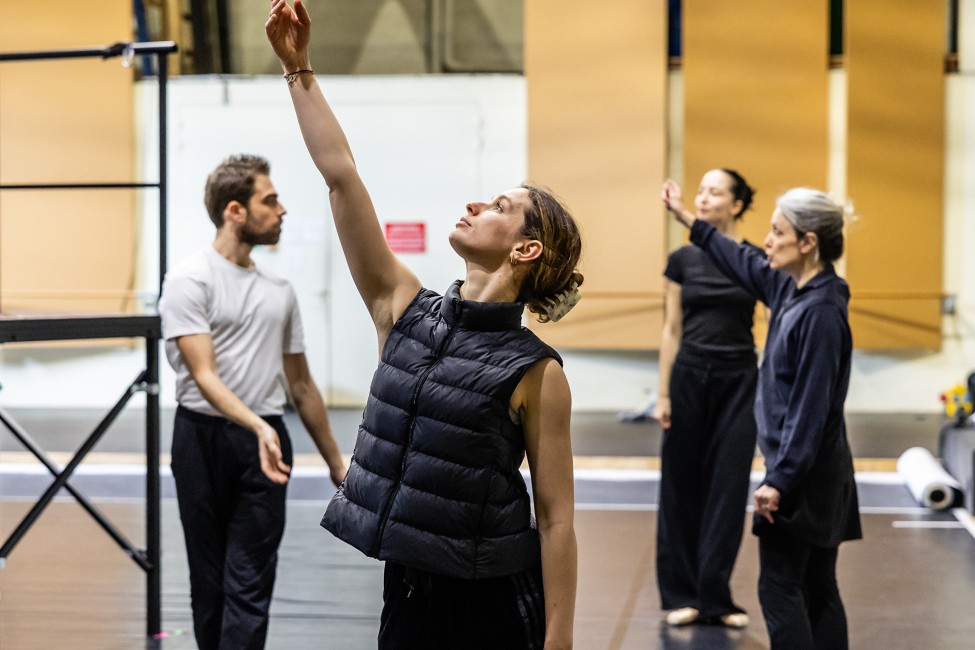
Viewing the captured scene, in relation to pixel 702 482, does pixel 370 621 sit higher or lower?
lower

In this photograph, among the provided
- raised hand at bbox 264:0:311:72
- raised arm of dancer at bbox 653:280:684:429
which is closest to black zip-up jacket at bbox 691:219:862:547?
raised arm of dancer at bbox 653:280:684:429

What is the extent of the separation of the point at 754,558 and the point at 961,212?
4.51m

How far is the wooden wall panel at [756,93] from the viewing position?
26.6 feet

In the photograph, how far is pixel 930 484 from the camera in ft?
18.2

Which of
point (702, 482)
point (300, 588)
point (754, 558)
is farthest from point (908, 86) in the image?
point (300, 588)

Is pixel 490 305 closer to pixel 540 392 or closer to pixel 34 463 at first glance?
pixel 540 392

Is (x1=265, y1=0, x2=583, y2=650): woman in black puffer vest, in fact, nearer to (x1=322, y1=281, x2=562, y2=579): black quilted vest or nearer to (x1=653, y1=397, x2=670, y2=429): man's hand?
(x1=322, y1=281, x2=562, y2=579): black quilted vest

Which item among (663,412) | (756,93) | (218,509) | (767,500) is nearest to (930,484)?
(663,412)

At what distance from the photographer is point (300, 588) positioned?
4.22 metres

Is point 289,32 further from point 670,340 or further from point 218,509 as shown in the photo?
point 670,340

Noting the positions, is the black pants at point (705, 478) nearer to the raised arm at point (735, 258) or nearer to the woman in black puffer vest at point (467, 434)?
the raised arm at point (735, 258)

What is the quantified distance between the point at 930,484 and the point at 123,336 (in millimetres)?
3964

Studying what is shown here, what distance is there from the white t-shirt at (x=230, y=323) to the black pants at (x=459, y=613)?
129 cm

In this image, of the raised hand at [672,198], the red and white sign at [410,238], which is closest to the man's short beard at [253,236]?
the raised hand at [672,198]
